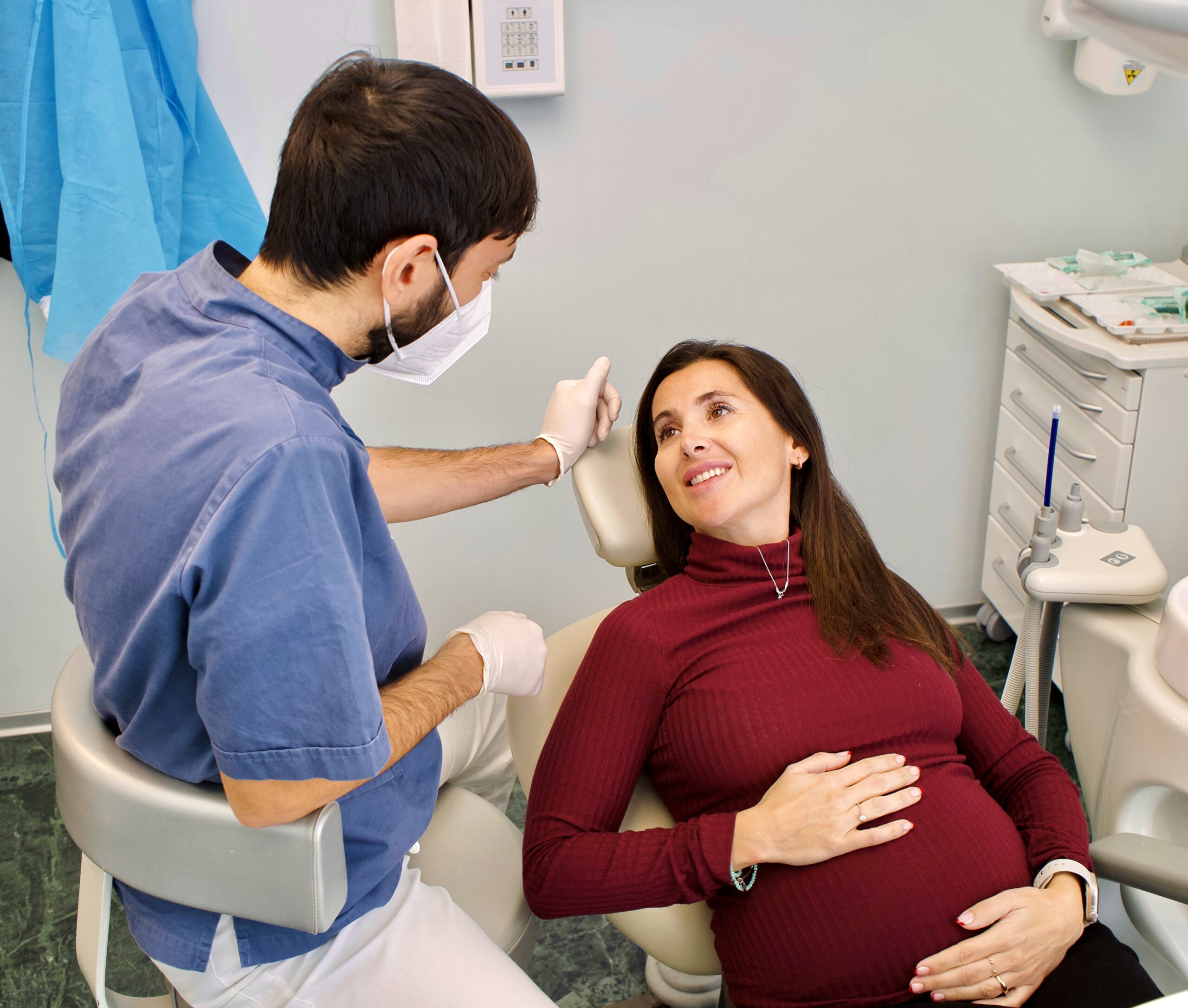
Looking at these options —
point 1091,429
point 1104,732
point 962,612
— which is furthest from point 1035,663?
point 962,612

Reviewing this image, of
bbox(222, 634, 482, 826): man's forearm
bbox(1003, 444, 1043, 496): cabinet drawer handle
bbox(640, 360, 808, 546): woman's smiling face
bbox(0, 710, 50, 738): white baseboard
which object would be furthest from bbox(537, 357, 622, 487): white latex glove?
bbox(0, 710, 50, 738): white baseboard

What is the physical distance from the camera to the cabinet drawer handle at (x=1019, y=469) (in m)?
2.16

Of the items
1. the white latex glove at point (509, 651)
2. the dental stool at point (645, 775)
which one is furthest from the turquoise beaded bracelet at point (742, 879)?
the white latex glove at point (509, 651)

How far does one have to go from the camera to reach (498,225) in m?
1.07

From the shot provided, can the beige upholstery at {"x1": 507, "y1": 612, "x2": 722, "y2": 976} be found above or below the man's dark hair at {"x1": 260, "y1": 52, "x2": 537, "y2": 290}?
below

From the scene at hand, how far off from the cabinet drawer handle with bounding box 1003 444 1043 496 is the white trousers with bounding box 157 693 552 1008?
1550 mm

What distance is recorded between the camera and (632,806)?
4.23ft

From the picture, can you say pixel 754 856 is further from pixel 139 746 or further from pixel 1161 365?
pixel 1161 365

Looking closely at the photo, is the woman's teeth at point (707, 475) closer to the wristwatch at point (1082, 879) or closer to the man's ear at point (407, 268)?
the man's ear at point (407, 268)

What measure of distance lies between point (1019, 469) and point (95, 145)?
188 cm

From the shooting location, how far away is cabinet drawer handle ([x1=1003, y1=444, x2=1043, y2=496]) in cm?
216

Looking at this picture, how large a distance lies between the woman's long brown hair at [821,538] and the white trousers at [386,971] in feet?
1.80

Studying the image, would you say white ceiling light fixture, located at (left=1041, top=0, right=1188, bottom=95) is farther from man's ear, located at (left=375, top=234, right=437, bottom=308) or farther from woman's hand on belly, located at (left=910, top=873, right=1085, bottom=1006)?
woman's hand on belly, located at (left=910, top=873, right=1085, bottom=1006)

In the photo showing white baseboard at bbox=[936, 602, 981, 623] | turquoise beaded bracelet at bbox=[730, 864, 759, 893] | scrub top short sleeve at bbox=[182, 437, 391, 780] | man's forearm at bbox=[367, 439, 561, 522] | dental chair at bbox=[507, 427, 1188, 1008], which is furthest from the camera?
white baseboard at bbox=[936, 602, 981, 623]
